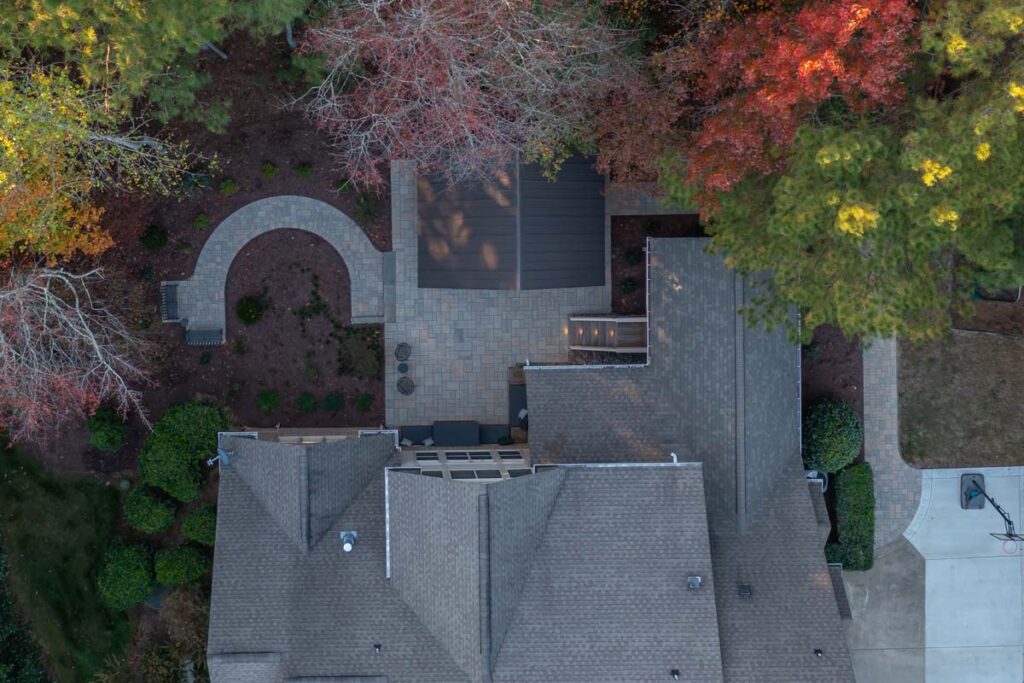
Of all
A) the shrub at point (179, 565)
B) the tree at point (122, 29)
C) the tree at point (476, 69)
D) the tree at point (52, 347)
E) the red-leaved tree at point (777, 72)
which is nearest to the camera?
the red-leaved tree at point (777, 72)

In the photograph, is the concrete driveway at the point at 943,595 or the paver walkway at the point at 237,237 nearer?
the paver walkway at the point at 237,237

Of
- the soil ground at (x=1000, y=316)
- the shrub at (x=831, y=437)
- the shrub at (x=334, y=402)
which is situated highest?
the soil ground at (x=1000, y=316)

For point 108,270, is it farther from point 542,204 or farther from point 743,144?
point 743,144

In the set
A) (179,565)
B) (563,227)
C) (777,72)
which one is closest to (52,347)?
(179,565)

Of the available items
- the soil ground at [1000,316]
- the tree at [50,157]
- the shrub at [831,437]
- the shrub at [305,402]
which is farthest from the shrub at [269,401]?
the soil ground at [1000,316]

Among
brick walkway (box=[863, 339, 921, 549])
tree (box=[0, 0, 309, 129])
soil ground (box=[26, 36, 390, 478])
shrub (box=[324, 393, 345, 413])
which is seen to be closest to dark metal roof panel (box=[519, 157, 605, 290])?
soil ground (box=[26, 36, 390, 478])

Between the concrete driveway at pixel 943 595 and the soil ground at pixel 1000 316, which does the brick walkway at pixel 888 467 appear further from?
the soil ground at pixel 1000 316

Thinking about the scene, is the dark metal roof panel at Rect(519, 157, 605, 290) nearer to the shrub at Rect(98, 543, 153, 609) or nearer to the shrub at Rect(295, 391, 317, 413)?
the shrub at Rect(295, 391, 317, 413)

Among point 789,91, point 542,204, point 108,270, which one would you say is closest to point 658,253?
point 542,204
